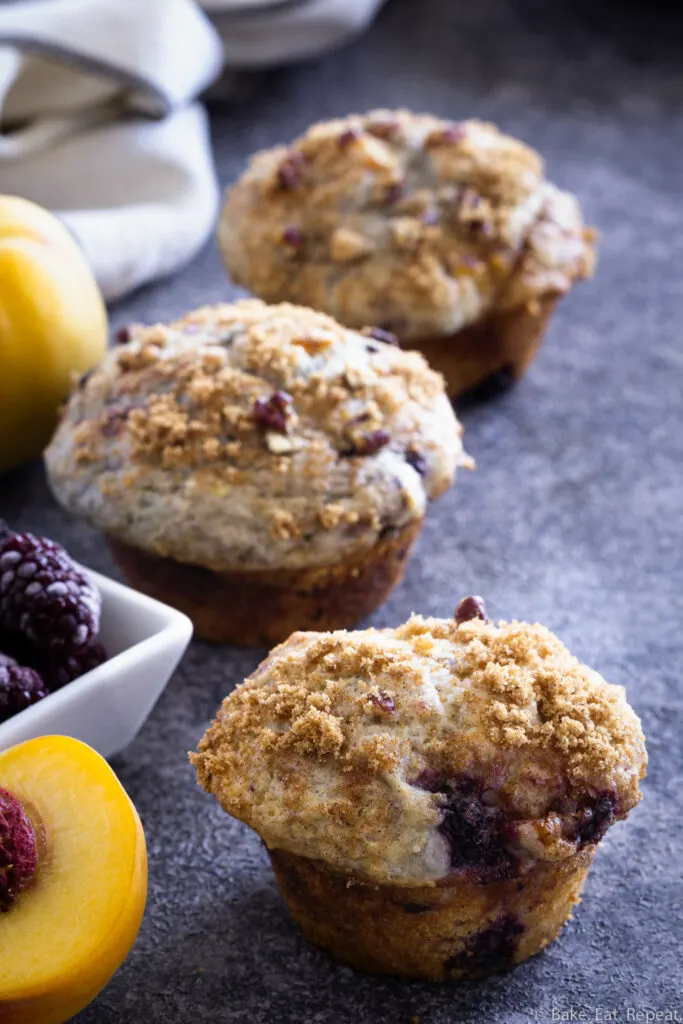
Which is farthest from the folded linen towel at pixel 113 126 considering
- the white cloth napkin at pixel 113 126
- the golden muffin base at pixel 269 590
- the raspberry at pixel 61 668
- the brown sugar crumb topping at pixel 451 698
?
the brown sugar crumb topping at pixel 451 698

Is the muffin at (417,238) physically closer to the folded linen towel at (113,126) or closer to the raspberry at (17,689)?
the folded linen towel at (113,126)

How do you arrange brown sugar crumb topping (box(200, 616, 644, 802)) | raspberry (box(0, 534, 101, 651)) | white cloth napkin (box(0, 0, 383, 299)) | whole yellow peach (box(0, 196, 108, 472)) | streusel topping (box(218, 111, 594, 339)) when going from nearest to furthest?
brown sugar crumb topping (box(200, 616, 644, 802)) → raspberry (box(0, 534, 101, 651)) → whole yellow peach (box(0, 196, 108, 472)) → streusel topping (box(218, 111, 594, 339)) → white cloth napkin (box(0, 0, 383, 299))

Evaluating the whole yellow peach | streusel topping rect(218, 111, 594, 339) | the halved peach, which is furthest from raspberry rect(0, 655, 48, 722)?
streusel topping rect(218, 111, 594, 339)

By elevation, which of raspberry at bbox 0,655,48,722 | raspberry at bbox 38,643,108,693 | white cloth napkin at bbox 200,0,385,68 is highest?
raspberry at bbox 0,655,48,722

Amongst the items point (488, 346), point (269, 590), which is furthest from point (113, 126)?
point (269, 590)

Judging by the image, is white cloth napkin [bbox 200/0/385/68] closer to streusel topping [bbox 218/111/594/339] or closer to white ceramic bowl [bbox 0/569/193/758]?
streusel topping [bbox 218/111/594/339]

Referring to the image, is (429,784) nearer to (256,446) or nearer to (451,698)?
(451,698)

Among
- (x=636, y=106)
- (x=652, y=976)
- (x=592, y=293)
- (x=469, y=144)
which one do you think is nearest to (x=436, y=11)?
(x=636, y=106)
